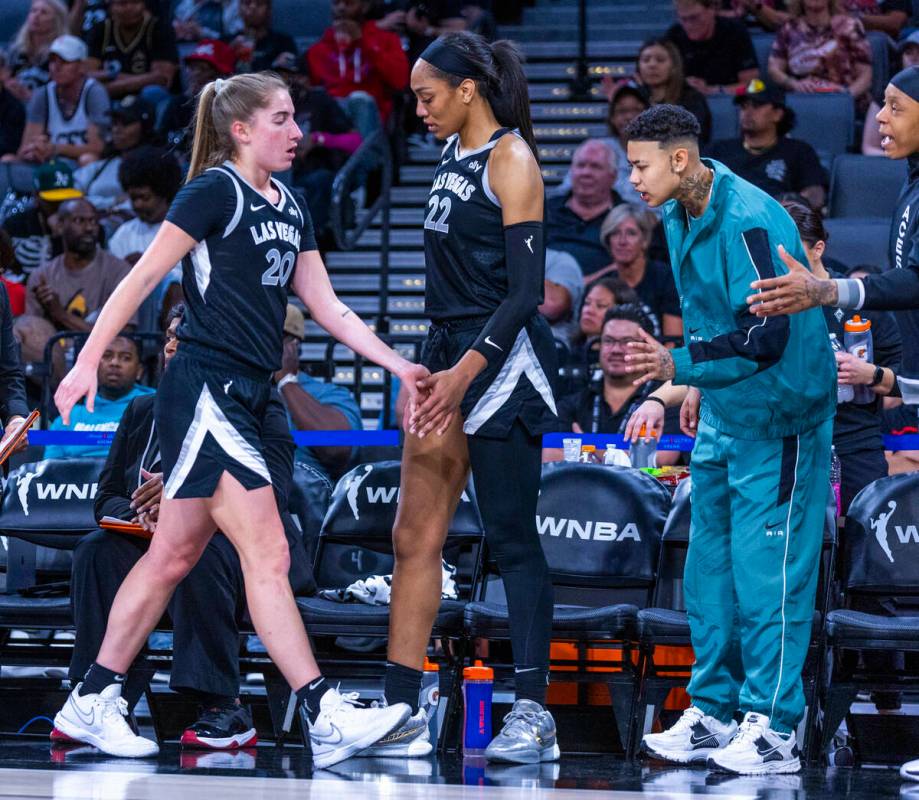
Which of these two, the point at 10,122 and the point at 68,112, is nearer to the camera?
the point at 68,112

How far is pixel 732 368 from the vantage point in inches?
160

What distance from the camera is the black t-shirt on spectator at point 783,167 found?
327 inches

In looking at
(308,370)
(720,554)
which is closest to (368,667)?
(720,554)

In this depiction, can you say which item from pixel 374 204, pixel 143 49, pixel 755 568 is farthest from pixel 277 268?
pixel 143 49

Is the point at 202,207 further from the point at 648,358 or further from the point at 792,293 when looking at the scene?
the point at 792,293

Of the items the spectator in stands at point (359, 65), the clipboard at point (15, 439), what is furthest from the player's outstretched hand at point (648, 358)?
the spectator in stands at point (359, 65)

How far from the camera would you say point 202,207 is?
4.10 meters

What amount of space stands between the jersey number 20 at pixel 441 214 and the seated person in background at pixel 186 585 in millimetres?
729

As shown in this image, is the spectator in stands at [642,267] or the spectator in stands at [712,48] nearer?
the spectator in stands at [642,267]

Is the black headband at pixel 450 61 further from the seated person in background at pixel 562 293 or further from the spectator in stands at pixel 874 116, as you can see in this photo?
the spectator in stands at pixel 874 116

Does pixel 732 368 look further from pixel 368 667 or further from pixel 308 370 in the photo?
pixel 308 370

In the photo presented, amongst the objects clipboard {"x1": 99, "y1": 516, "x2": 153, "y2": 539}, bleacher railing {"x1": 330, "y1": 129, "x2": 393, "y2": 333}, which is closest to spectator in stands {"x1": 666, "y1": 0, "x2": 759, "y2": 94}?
bleacher railing {"x1": 330, "y1": 129, "x2": 393, "y2": 333}

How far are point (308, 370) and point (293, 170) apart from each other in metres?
1.72

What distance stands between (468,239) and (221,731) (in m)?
1.59
